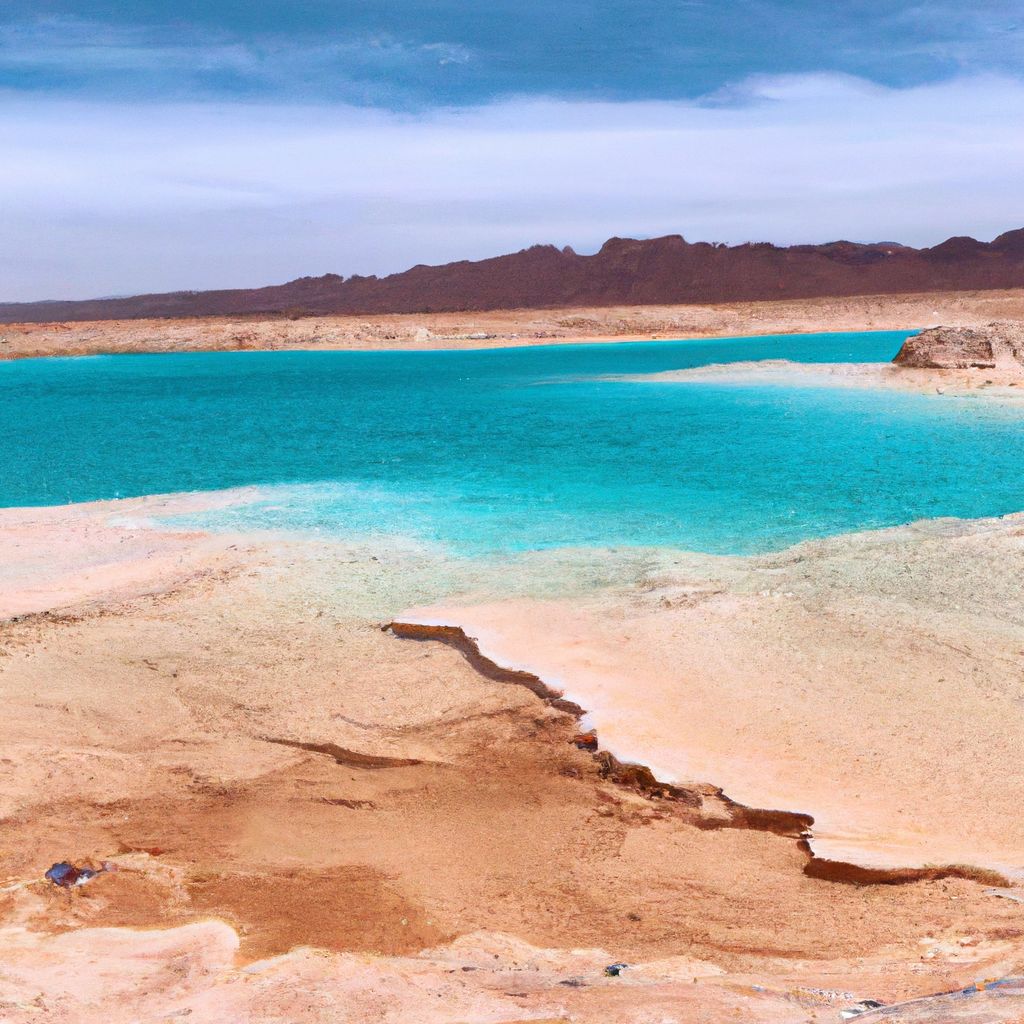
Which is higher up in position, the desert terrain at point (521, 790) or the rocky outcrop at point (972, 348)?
the rocky outcrop at point (972, 348)

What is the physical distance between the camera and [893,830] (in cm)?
508

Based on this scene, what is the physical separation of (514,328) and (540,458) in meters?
59.1

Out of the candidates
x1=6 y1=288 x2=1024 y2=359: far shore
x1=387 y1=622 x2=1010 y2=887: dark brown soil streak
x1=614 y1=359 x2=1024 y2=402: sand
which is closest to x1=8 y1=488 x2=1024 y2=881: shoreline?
x1=387 y1=622 x2=1010 y2=887: dark brown soil streak

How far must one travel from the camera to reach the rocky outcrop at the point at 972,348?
26.2m

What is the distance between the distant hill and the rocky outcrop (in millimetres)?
90705

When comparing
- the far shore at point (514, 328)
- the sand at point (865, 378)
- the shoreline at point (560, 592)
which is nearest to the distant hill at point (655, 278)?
the far shore at point (514, 328)

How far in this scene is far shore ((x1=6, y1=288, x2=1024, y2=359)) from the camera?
2702 inches

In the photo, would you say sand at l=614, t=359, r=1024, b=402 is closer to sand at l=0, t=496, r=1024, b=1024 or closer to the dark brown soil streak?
sand at l=0, t=496, r=1024, b=1024

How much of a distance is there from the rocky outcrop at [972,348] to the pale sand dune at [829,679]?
18.3 meters

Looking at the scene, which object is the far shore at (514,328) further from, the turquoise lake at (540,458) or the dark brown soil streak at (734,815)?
the dark brown soil streak at (734,815)

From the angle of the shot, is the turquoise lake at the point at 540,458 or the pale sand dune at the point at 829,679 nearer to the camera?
the pale sand dune at the point at 829,679

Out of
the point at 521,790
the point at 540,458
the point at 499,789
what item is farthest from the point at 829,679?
the point at 540,458

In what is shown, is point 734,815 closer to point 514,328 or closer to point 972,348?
point 972,348

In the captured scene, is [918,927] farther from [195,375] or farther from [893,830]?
[195,375]
